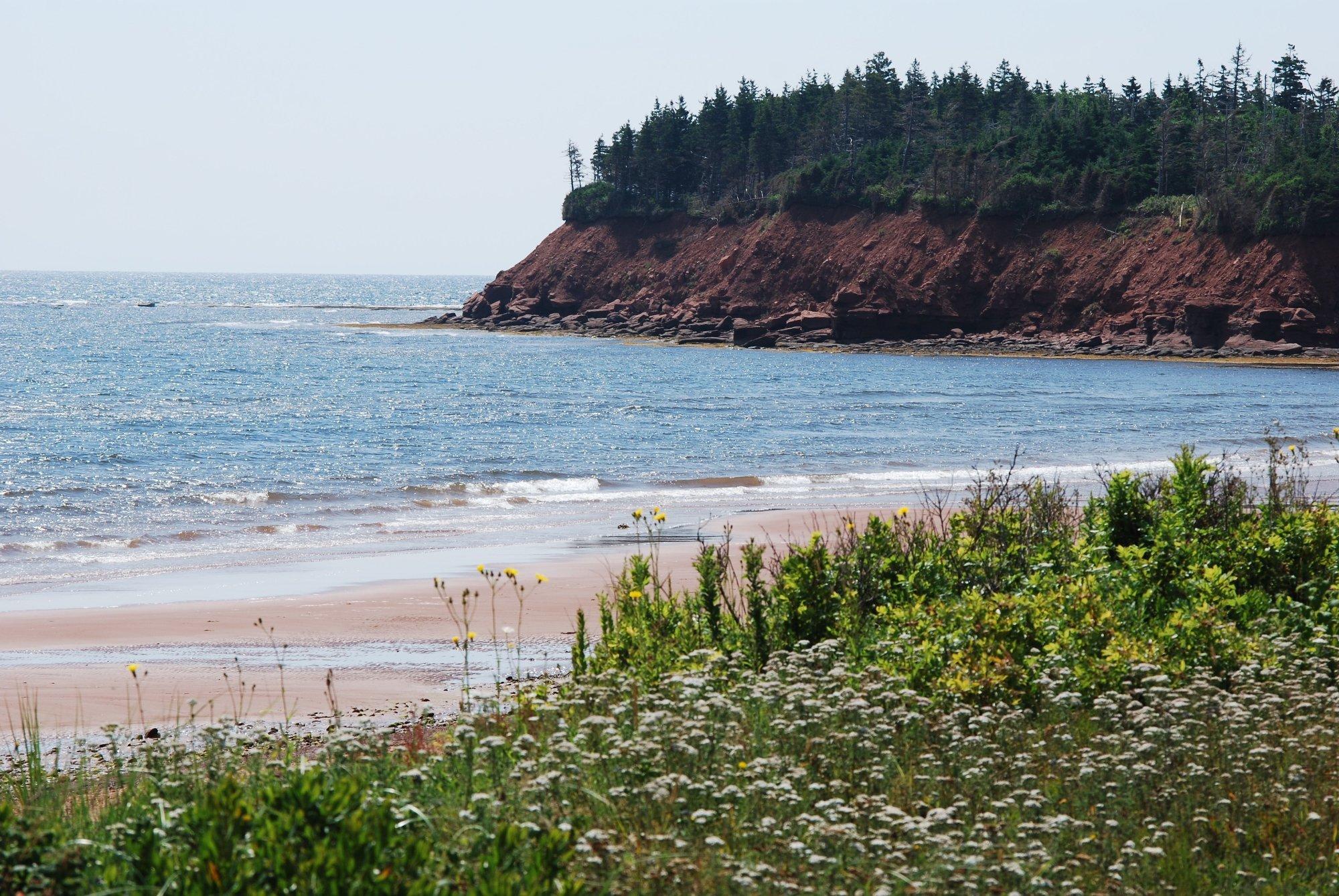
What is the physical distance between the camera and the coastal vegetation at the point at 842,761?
4.07m

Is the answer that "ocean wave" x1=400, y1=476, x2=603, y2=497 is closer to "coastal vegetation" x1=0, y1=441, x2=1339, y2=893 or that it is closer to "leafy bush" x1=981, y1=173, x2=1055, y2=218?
"coastal vegetation" x1=0, y1=441, x2=1339, y2=893

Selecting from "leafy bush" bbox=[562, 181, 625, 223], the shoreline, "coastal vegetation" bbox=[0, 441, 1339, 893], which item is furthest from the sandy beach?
"leafy bush" bbox=[562, 181, 625, 223]

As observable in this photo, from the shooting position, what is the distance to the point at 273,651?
1182 cm

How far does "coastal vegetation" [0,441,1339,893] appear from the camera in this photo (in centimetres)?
407

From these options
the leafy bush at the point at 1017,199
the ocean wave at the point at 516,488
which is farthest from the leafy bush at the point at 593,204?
the ocean wave at the point at 516,488

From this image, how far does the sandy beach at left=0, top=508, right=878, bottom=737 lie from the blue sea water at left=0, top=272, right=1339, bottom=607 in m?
2.95

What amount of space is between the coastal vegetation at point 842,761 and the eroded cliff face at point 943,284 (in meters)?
65.7

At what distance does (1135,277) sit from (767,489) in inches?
2236

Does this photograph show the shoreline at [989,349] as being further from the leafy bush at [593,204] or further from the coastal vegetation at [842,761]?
the coastal vegetation at [842,761]

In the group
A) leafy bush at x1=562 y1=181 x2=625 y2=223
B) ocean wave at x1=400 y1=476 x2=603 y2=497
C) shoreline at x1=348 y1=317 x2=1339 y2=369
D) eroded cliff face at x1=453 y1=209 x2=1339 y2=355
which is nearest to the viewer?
ocean wave at x1=400 y1=476 x2=603 y2=497

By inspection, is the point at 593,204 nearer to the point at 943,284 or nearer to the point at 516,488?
the point at 943,284

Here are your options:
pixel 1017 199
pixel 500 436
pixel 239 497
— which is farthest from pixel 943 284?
pixel 239 497

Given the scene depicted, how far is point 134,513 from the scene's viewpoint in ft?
68.9

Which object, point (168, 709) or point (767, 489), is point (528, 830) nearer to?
point (168, 709)
